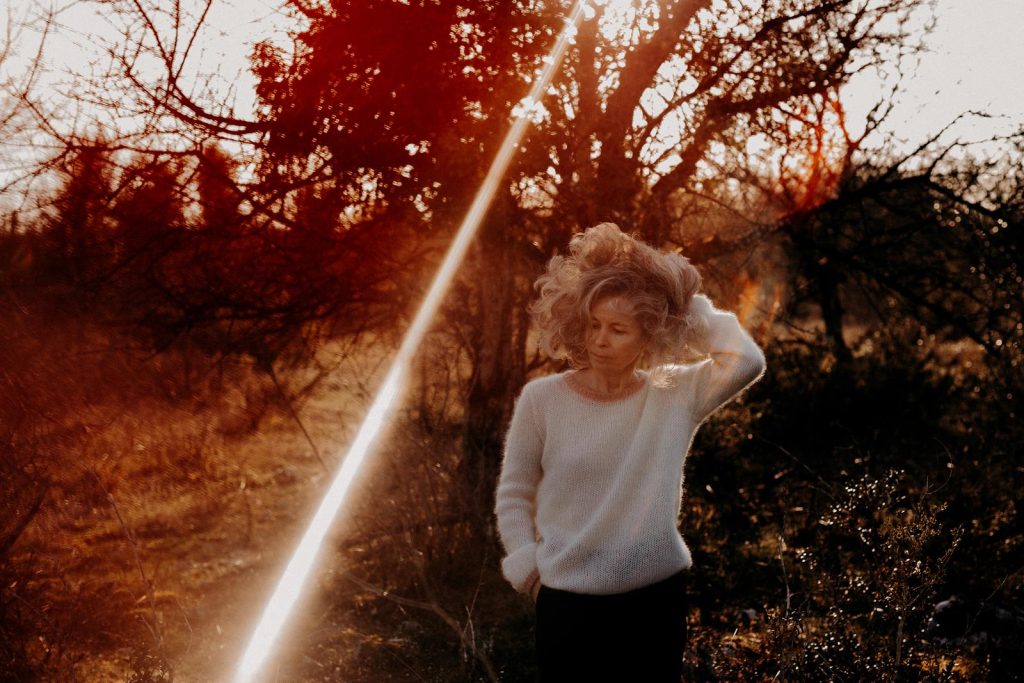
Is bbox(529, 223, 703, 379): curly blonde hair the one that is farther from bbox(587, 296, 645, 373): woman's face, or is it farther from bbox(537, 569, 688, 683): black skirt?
bbox(537, 569, 688, 683): black skirt

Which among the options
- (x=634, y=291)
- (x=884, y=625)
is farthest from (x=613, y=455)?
(x=884, y=625)

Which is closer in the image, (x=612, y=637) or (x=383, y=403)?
(x=612, y=637)

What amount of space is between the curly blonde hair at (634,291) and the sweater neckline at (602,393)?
0.06 metres

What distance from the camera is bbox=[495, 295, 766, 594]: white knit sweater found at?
2.20 meters

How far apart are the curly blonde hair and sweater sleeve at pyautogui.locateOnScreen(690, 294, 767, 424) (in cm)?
6

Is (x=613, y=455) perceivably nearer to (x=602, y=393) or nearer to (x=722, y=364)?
(x=602, y=393)

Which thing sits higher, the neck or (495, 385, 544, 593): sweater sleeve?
the neck

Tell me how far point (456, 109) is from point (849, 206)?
3.43 meters

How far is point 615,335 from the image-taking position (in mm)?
2309

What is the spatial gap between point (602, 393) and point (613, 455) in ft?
0.64

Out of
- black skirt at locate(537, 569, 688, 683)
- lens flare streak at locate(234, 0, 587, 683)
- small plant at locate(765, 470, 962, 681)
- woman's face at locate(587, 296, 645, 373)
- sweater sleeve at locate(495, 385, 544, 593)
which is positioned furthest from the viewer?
lens flare streak at locate(234, 0, 587, 683)

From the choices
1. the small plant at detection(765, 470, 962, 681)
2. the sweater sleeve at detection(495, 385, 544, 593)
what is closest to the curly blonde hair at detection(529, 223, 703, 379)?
the sweater sleeve at detection(495, 385, 544, 593)

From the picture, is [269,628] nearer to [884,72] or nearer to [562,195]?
[562,195]

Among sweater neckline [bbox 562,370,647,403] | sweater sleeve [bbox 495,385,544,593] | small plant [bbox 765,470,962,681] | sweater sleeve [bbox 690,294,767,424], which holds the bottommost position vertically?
small plant [bbox 765,470,962,681]
